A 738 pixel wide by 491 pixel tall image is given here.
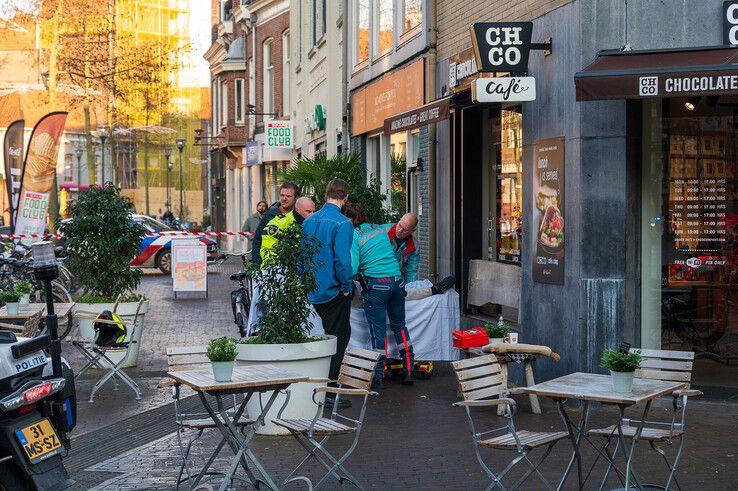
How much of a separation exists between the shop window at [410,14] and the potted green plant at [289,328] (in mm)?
7791

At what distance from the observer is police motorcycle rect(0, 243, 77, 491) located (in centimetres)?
588

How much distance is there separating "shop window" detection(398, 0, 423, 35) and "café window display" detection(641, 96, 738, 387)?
626cm

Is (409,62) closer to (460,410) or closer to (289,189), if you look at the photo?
(289,189)

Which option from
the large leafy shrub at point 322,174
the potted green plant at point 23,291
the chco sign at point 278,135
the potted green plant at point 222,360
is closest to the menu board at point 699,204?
the large leafy shrub at point 322,174

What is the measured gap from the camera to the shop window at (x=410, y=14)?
16.6m

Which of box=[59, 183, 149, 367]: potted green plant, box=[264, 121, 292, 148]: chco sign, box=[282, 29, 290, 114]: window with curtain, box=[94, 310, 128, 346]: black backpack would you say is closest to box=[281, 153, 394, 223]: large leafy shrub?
box=[59, 183, 149, 367]: potted green plant

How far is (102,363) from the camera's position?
12695 millimetres

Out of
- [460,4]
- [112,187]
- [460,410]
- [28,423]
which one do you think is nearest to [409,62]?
[460,4]

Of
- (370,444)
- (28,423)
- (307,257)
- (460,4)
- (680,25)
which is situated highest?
(460,4)

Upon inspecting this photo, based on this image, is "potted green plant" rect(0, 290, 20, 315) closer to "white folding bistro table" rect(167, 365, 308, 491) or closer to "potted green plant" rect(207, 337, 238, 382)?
"white folding bistro table" rect(167, 365, 308, 491)

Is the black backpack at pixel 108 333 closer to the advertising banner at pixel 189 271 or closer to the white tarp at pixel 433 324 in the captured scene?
the white tarp at pixel 433 324

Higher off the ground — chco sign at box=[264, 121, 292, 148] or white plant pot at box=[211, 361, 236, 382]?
chco sign at box=[264, 121, 292, 148]

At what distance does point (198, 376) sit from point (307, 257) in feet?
7.53

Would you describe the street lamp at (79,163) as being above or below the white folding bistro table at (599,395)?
above
